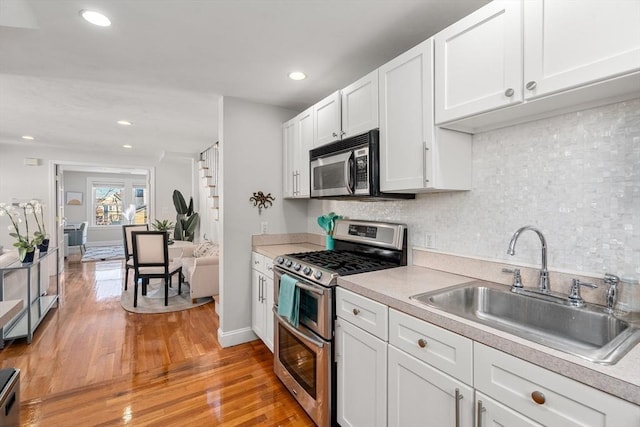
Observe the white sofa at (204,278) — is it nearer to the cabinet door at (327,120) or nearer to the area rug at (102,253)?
the cabinet door at (327,120)

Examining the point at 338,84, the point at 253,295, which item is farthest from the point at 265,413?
the point at 338,84

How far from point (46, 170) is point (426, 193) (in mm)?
6675

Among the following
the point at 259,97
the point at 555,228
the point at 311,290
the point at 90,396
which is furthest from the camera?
the point at 259,97

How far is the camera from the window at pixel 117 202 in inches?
377

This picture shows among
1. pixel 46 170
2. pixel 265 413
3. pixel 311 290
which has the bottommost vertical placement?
pixel 265 413

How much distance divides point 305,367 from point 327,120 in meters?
1.80

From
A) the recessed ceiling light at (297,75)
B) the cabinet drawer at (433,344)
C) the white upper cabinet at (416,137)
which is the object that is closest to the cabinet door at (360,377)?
the cabinet drawer at (433,344)

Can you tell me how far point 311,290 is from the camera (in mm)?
1848

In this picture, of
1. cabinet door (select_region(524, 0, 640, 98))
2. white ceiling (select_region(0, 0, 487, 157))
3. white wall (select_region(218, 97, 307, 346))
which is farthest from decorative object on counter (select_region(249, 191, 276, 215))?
cabinet door (select_region(524, 0, 640, 98))

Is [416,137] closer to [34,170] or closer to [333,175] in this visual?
[333,175]

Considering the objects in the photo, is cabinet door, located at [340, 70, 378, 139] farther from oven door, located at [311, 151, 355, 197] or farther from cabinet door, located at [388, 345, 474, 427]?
cabinet door, located at [388, 345, 474, 427]

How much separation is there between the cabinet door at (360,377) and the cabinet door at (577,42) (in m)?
1.31

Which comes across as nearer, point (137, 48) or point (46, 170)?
point (137, 48)

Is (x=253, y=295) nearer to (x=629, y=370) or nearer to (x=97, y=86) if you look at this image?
(x=97, y=86)
